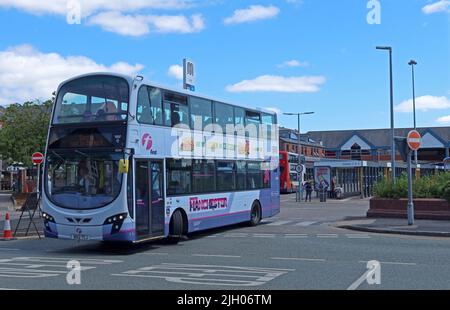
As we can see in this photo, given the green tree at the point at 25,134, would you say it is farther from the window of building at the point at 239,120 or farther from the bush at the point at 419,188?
the bush at the point at 419,188

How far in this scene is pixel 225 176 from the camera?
18.2m

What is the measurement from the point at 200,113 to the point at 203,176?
1.88 metres

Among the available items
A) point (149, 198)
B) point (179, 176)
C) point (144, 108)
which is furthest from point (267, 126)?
point (149, 198)

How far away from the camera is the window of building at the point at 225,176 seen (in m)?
17.7

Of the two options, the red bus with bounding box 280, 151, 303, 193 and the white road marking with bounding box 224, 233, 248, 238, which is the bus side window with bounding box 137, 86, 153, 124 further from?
the red bus with bounding box 280, 151, 303, 193

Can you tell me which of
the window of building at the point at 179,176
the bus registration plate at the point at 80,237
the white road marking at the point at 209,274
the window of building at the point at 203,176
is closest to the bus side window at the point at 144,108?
the window of building at the point at 179,176

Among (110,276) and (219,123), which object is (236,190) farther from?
(110,276)

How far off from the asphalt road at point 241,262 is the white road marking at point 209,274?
0.02 metres

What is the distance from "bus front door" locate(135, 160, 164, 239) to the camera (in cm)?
1369

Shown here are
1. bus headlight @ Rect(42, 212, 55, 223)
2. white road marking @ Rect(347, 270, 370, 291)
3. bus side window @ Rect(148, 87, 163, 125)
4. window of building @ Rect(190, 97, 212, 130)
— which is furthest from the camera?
window of building @ Rect(190, 97, 212, 130)

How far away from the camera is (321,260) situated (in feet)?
39.7

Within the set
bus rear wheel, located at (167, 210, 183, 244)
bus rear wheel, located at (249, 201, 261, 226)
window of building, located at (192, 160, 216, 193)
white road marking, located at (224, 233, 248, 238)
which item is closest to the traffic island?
bus rear wheel, located at (249, 201, 261, 226)

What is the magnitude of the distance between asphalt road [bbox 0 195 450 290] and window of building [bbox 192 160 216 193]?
152 cm
